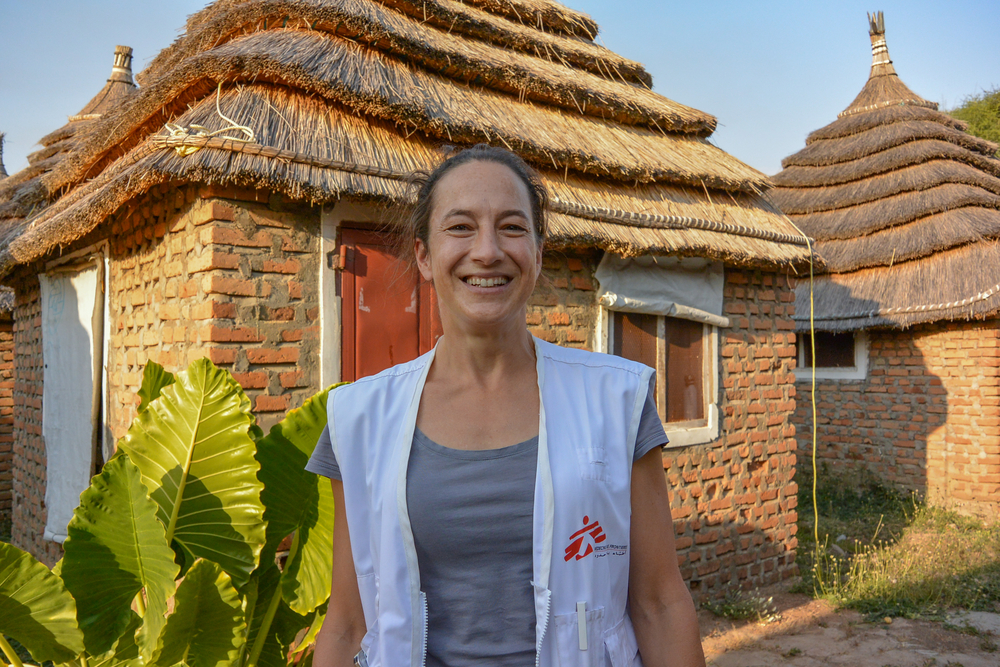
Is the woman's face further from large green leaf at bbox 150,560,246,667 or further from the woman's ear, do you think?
large green leaf at bbox 150,560,246,667

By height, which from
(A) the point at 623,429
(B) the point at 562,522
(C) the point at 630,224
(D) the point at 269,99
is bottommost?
(B) the point at 562,522

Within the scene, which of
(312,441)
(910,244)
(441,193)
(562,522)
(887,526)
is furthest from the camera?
(910,244)

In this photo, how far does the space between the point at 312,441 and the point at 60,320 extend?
3.72 meters

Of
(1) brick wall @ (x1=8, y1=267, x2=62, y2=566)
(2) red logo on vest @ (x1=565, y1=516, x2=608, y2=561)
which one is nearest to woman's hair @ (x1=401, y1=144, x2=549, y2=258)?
(2) red logo on vest @ (x1=565, y1=516, x2=608, y2=561)

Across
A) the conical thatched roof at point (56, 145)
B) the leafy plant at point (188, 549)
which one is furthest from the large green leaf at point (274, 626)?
the conical thatched roof at point (56, 145)

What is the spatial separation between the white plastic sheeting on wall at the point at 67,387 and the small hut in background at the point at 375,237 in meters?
0.04

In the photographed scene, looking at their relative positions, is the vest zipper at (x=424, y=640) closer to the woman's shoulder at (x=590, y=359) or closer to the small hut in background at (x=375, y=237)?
the woman's shoulder at (x=590, y=359)

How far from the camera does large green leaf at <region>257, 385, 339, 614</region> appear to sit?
258 cm

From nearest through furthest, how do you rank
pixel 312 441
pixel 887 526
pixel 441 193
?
pixel 441 193 → pixel 312 441 → pixel 887 526

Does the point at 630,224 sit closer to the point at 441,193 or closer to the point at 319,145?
the point at 319,145

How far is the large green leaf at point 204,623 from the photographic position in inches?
82.6

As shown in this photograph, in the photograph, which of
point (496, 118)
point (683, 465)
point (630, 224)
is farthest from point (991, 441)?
point (496, 118)

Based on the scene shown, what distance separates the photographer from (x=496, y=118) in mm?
4668

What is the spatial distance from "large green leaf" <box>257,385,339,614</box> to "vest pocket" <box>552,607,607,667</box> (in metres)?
1.51
